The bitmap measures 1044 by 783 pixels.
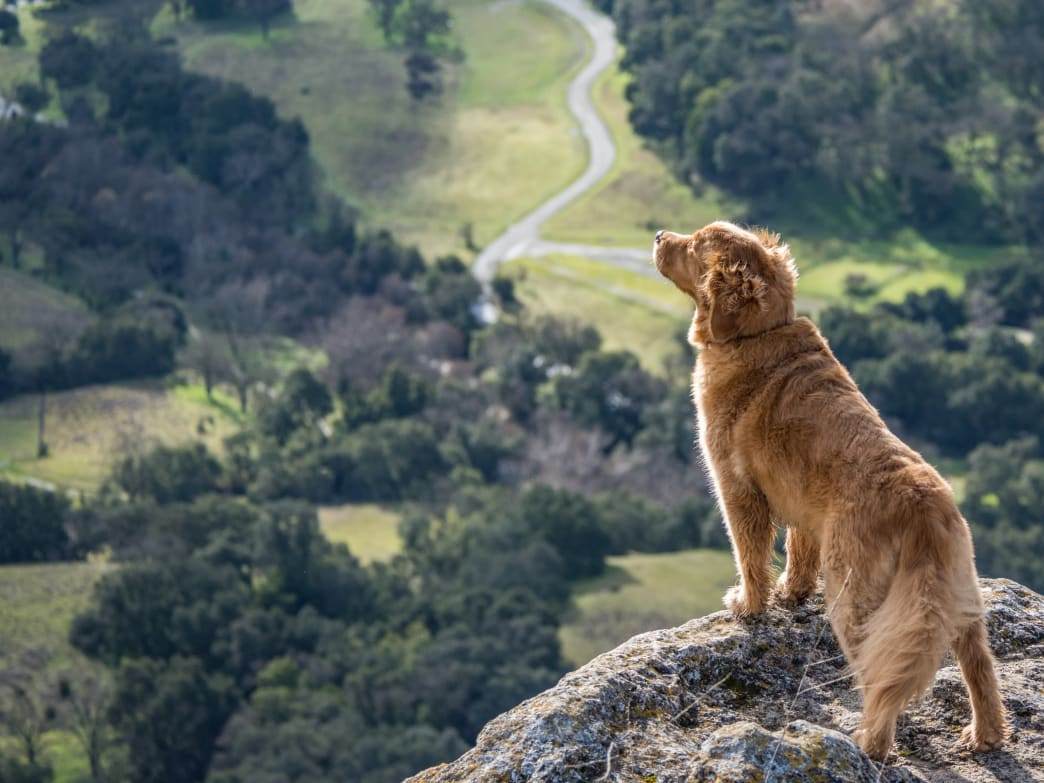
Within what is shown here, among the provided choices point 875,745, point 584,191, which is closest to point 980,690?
point 875,745

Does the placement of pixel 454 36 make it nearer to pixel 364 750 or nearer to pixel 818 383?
pixel 364 750

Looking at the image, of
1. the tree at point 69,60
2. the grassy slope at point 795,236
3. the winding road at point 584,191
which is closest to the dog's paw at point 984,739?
the grassy slope at point 795,236

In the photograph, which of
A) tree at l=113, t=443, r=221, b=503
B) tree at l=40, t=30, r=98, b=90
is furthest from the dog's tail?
tree at l=40, t=30, r=98, b=90

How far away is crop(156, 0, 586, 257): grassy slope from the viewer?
105m

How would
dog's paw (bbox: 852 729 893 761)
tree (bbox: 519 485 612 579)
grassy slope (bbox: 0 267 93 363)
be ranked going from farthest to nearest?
grassy slope (bbox: 0 267 93 363) < tree (bbox: 519 485 612 579) < dog's paw (bbox: 852 729 893 761)

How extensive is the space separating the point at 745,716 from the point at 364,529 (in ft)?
222

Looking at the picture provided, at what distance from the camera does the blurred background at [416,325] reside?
60.4 meters

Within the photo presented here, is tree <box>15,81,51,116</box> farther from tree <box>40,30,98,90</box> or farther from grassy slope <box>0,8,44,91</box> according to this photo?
tree <box>40,30,98,90</box>

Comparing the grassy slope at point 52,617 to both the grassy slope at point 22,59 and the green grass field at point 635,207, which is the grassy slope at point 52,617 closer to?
the green grass field at point 635,207

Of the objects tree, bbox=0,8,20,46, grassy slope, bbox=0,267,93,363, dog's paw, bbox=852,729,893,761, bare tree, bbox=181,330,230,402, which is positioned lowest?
bare tree, bbox=181,330,230,402

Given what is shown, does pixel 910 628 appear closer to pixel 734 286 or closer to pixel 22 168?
pixel 734 286

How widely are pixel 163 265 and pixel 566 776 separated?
94112 millimetres

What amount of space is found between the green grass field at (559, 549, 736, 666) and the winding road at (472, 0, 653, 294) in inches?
1084

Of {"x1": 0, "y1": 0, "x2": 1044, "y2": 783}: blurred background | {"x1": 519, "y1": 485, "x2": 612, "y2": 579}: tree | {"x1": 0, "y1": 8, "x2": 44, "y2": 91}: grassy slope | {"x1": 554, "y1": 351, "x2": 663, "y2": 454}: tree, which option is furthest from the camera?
{"x1": 0, "y1": 8, "x2": 44, "y2": 91}: grassy slope
